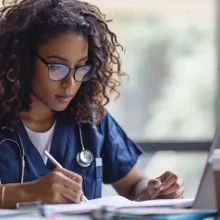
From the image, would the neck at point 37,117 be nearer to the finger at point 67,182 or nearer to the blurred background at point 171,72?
the finger at point 67,182

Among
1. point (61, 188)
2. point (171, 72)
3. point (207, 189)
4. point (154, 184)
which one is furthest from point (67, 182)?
point (171, 72)

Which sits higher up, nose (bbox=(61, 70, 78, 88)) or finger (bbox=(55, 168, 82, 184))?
nose (bbox=(61, 70, 78, 88))

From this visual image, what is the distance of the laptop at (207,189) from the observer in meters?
1.34

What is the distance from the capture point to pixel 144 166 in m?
3.65

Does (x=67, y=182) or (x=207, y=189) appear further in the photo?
(x=67, y=182)

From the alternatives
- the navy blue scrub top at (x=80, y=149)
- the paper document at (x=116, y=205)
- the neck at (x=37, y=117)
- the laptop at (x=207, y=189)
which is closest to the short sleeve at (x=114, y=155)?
the navy blue scrub top at (x=80, y=149)

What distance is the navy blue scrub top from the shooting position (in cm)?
196

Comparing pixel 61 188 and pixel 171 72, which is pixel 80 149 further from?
pixel 171 72

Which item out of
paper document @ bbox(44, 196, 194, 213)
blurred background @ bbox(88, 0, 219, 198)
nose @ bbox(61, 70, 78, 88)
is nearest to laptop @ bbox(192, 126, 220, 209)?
paper document @ bbox(44, 196, 194, 213)

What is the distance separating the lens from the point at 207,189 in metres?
1.38

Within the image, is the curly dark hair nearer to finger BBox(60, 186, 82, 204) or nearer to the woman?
the woman

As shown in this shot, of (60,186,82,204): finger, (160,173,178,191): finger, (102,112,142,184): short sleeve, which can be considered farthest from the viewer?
(102,112,142,184): short sleeve

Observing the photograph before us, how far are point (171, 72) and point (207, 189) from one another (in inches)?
93.1

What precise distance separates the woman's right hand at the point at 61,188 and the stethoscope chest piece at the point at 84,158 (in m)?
0.36
